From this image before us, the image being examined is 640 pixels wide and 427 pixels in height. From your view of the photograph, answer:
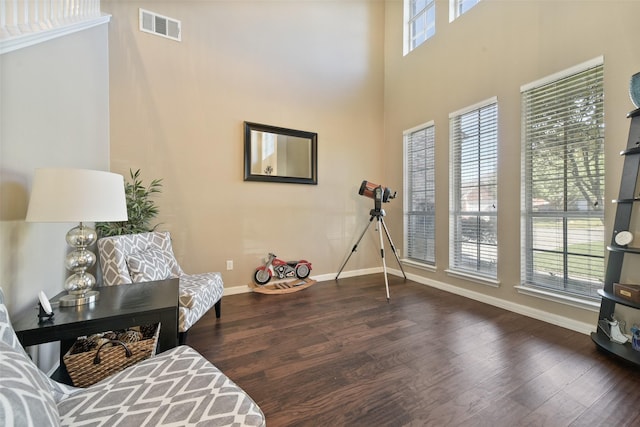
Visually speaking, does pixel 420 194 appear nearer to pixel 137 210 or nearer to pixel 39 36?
pixel 137 210

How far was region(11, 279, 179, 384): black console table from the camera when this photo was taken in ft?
3.83

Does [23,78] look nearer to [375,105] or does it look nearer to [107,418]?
[107,418]

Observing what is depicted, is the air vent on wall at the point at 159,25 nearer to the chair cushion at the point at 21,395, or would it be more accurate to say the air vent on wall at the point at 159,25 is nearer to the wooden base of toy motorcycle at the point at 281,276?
the wooden base of toy motorcycle at the point at 281,276

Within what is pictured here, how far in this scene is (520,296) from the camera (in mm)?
2584

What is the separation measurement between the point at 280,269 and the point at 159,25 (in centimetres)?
315

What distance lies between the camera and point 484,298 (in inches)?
113

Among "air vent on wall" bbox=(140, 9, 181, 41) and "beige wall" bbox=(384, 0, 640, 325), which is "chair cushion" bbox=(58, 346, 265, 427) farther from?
"air vent on wall" bbox=(140, 9, 181, 41)

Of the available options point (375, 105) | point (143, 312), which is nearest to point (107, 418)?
point (143, 312)

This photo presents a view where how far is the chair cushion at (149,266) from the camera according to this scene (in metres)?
1.97

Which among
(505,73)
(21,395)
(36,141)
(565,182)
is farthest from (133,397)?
(505,73)

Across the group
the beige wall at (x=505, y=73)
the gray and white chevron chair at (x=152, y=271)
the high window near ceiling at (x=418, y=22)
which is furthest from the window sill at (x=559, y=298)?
the high window near ceiling at (x=418, y=22)

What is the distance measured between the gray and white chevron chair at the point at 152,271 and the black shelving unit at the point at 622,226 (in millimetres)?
2912

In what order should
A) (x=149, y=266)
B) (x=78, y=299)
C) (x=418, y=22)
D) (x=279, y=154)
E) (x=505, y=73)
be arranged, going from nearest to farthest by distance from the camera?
(x=78, y=299) < (x=149, y=266) < (x=505, y=73) < (x=279, y=154) < (x=418, y=22)

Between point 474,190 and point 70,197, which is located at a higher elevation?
point 474,190
